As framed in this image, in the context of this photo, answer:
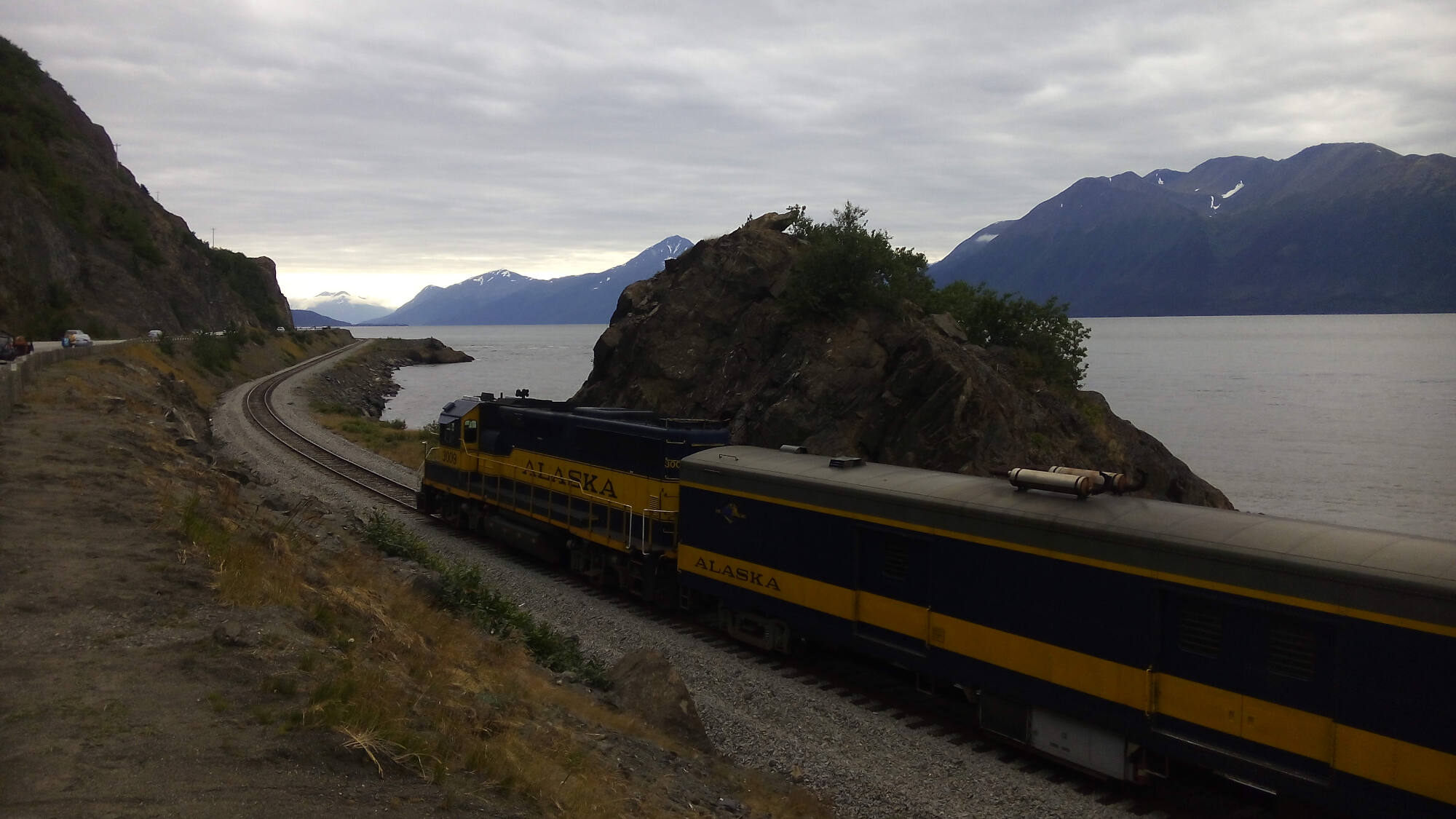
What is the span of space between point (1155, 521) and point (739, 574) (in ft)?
25.5

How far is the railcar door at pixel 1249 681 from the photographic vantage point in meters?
9.17

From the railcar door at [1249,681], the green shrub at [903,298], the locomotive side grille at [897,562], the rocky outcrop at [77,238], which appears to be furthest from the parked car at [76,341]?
the railcar door at [1249,681]

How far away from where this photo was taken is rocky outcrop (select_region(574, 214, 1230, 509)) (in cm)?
3275

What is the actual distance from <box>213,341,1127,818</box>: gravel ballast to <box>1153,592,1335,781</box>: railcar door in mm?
1606

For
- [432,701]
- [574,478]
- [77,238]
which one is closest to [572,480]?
[574,478]

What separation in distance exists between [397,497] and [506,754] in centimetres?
2356

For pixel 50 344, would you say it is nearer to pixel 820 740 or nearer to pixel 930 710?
pixel 820 740

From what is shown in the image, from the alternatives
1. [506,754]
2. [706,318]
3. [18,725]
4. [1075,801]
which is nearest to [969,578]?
[1075,801]

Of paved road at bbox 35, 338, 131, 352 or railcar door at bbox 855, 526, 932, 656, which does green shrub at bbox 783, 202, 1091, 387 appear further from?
paved road at bbox 35, 338, 131, 352

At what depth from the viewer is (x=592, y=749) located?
10.7m

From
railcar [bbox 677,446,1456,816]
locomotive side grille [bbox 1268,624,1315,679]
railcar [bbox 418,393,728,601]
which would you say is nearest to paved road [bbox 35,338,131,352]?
railcar [bbox 418,393,728,601]

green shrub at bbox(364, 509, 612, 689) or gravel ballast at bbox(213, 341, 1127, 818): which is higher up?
green shrub at bbox(364, 509, 612, 689)

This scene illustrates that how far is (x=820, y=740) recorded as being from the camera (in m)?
12.5

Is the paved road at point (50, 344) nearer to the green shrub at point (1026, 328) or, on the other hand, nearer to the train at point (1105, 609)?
the green shrub at point (1026, 328)
